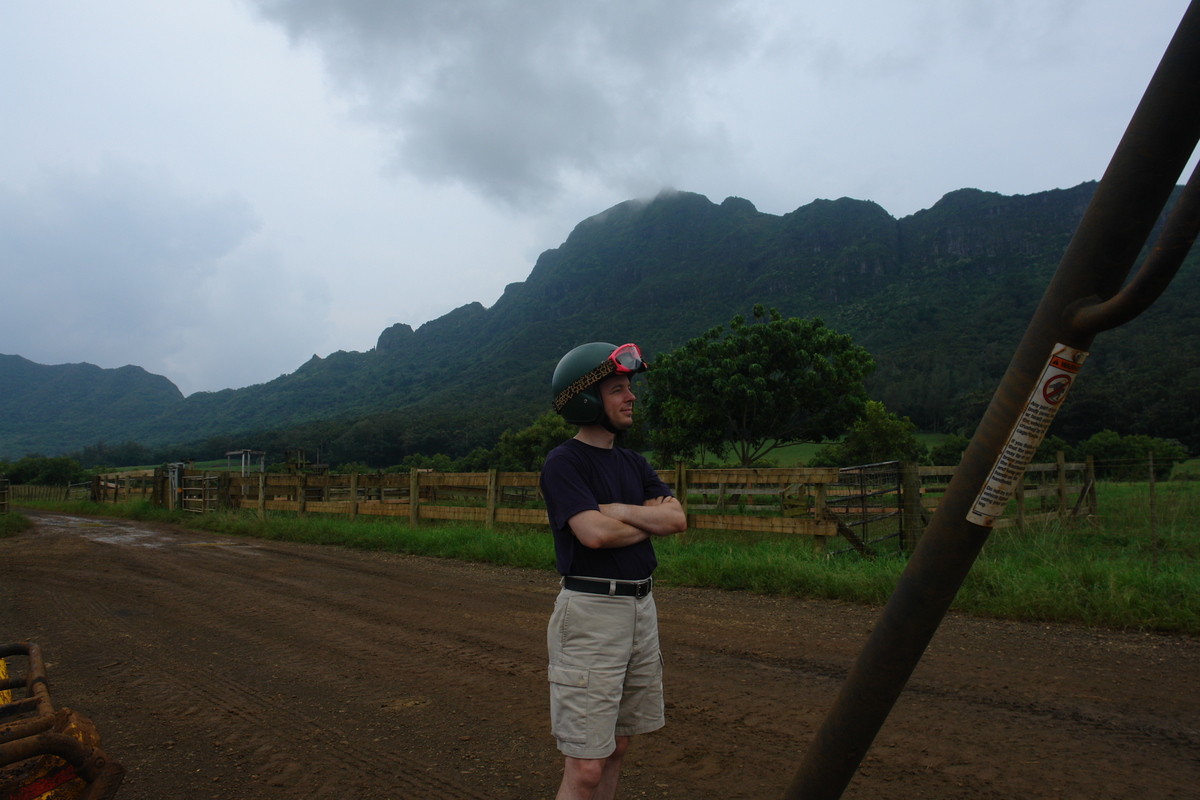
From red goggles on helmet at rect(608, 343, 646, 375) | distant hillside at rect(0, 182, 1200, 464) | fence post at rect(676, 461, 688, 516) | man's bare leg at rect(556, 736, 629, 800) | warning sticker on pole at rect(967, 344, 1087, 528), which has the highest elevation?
distant hillside at rect(0, 182, 1200, 464)

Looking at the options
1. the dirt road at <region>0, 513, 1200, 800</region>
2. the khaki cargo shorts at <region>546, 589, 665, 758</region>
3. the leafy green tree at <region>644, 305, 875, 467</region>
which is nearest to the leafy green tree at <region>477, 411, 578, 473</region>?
the leafy green tree at <region>644, 305, 875, 467</region>

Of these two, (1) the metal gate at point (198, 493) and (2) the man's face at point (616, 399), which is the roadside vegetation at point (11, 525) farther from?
(2) the man's face at point (616, 399)

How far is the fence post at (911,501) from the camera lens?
26.7ft

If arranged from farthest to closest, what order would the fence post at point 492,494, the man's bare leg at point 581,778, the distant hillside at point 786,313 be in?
the distant hillside at point 786,313, the fence post at point 492,494, the man's bare leg at point 581,778

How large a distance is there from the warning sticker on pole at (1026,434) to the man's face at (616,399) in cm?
139

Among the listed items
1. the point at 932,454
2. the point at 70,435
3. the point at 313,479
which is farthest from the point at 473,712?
the point at 70,435

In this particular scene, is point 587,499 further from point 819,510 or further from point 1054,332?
point 819,510

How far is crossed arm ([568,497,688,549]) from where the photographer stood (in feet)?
6.81

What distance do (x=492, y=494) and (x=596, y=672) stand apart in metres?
10.2

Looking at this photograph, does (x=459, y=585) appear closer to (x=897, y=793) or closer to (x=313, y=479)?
(x=897, y=793)

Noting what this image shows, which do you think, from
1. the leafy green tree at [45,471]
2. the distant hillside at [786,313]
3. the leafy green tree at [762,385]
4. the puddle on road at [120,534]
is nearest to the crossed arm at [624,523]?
the puddle on road at [120,534]

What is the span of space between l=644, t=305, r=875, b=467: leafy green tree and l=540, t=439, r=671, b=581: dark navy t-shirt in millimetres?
22449

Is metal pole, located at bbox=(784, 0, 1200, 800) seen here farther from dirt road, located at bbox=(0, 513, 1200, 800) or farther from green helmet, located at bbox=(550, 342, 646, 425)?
dirt road, located at bbox=(0, 513, 1200, 800)

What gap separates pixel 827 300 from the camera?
12044 centimetres
